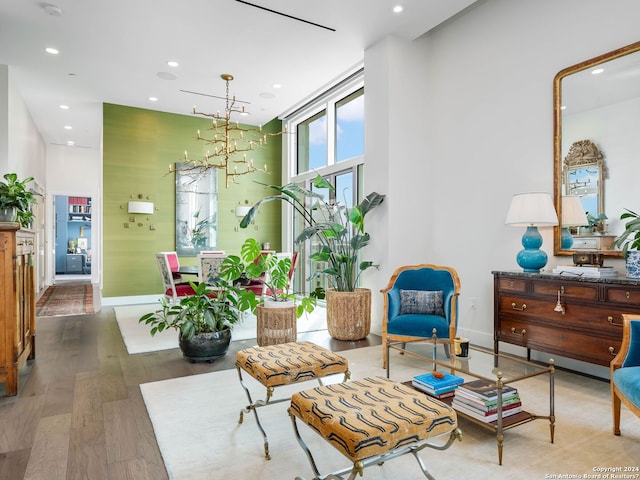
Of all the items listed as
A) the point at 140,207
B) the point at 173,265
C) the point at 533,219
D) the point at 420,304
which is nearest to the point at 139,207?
the point at 140,207

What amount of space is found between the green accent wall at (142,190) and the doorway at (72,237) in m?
6.93

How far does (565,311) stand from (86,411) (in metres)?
3.41

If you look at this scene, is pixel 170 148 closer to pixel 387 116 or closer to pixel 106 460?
pixel 387 116

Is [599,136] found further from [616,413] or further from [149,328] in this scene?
[149,328]

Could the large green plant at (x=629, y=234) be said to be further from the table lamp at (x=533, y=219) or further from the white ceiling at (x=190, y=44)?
the white ceiling at (x=190, y=44)

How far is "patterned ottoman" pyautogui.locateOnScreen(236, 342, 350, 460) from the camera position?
208cm

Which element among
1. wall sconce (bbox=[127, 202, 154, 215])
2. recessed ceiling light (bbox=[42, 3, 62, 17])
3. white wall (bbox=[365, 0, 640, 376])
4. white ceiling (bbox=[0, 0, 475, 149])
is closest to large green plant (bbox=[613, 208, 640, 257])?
white wall (bbox=[365, 0, 640, 376])

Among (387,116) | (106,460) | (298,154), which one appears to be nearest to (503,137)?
(387,116)

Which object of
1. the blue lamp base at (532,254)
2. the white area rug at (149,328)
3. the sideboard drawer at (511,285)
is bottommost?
the white area rug at (149,328)

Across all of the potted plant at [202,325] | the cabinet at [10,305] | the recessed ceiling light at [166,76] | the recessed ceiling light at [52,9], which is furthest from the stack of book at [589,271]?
the recessed ceiling light at [166,76]

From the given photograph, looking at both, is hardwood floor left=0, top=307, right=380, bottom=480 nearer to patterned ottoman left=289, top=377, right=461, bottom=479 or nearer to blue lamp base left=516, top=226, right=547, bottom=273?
patterned ottoman left=289, top=377, right=461, bottom=479

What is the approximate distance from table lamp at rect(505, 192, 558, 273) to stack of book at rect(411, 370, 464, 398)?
1.48 metres

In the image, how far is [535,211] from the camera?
3.23 meters

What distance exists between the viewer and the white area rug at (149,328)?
165 inches
